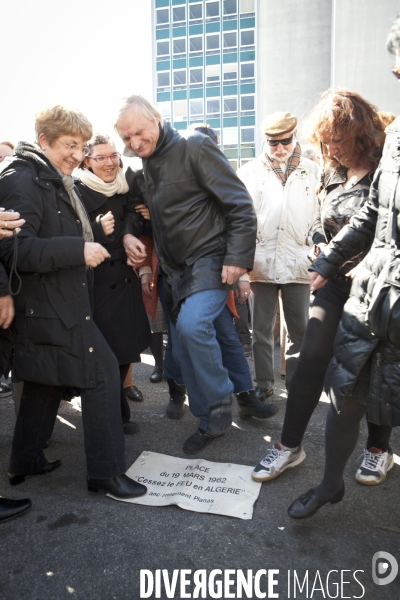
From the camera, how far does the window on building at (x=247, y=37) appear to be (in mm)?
51300

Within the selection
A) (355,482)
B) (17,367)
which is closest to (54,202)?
(17,367)

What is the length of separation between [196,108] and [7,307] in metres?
54.2

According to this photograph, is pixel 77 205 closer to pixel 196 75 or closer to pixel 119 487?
pixel 119 487

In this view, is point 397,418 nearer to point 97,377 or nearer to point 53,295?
point 97,377

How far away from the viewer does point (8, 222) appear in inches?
85.5

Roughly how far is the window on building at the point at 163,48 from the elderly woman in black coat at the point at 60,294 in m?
58.8

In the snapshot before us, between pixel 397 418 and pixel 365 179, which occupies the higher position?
pixel 365 179

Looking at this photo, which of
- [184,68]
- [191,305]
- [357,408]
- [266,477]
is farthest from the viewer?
[184,68]

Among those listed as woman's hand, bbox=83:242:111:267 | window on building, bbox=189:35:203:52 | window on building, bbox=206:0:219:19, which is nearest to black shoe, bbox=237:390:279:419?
woman's hand, bbox=83:242:111:267

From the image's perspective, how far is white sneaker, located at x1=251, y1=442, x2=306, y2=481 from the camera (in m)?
2.69

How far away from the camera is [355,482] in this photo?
2.70 metres

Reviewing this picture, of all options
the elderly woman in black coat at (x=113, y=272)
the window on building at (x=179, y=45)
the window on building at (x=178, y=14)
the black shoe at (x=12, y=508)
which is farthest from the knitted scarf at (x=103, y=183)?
the window on building at (x=178, y=14)

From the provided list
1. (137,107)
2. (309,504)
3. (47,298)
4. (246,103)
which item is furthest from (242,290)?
(246,103)

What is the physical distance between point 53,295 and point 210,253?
1012 mm
